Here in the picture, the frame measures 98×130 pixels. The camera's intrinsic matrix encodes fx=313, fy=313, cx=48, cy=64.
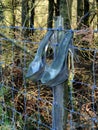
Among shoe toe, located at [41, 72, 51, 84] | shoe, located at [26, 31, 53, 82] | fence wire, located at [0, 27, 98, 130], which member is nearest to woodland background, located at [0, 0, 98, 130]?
fence wire, located at [0, 27, 98, 130]

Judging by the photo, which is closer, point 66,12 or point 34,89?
point 34,89

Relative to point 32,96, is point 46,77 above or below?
above

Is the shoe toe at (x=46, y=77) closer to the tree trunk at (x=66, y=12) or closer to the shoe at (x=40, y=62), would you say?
the shoe at (x=40, y=62)

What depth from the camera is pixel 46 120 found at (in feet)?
15.8

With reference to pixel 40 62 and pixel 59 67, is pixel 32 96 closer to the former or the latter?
pixel 40 62

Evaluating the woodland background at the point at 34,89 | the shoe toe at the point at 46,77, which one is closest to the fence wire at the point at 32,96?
the woodland background at the point at 34,89

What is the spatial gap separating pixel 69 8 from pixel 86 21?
2.79 meters

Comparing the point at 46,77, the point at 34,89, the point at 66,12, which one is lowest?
the point at 34,89

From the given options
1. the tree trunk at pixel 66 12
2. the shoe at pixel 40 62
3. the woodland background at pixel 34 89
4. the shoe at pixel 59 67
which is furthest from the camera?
the tree trunk at pixel 66 12

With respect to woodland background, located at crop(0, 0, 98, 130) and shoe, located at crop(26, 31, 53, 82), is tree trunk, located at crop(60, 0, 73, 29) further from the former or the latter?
shoe, located at crop(26, 31, 53, 82)

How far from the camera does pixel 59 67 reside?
2338 millimetres

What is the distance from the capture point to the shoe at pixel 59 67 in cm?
233

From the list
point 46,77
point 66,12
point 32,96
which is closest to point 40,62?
point 46,77

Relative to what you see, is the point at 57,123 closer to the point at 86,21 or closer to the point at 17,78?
the point at 17,78
